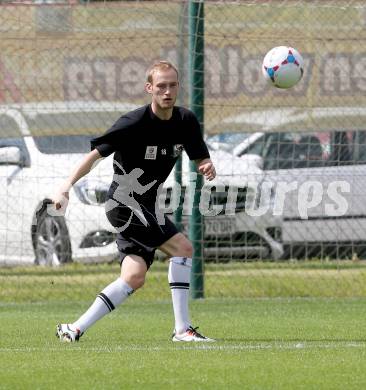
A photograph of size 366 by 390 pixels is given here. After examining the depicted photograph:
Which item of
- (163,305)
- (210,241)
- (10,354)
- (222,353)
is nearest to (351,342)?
(222,353)

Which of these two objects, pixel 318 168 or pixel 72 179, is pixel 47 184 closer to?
pixel 318 168

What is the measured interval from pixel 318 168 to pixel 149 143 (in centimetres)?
542

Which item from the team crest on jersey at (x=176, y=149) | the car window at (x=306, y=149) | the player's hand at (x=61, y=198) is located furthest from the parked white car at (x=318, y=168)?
the player's hand at (x=61, y=198)

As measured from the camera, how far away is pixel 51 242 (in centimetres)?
1324

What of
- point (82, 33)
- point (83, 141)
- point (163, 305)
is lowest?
point (163, 305)

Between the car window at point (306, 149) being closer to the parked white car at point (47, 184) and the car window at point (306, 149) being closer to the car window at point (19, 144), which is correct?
the parked white car at point (47, 184)

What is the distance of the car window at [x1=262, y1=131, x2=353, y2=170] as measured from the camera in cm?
1330

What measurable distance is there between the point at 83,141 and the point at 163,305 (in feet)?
8.26

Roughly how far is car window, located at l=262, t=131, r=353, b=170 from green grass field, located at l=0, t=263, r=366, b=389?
1.14 meters

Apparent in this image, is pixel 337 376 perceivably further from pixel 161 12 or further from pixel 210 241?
pixel 161 12

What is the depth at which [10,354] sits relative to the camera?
299 inches

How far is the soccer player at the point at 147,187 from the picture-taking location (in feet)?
26.7

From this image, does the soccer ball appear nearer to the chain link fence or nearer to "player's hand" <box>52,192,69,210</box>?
the chain link fence

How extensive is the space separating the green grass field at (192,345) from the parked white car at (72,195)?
0.24 metres
